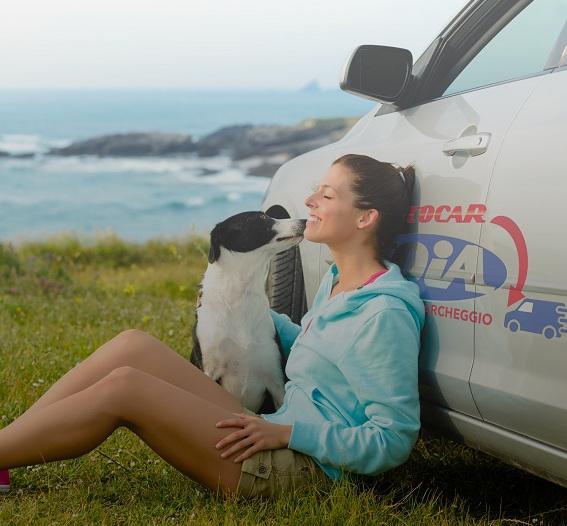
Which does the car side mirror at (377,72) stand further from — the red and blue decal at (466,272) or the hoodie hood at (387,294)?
the hoodie hood at (387,294)

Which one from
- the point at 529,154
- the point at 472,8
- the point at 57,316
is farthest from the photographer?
the point at 57,316

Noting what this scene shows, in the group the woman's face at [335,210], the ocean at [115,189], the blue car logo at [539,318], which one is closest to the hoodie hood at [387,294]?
the woman's face at [335,210]

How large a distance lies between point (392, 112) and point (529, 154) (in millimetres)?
1004

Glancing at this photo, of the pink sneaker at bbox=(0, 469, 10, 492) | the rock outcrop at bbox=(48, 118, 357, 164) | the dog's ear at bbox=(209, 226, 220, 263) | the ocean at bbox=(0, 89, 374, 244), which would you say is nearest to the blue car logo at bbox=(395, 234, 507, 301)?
the dog's ear at bbox=(209, 226, 220, 263)

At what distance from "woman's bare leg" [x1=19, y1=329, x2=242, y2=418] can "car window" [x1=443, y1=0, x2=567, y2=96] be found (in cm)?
127

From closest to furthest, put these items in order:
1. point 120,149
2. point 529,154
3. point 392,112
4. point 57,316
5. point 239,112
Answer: point 529,154 < point 392,112 < point 57,316 < point 120,149 < point 239,112

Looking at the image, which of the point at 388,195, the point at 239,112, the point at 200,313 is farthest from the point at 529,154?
the point at 239,112

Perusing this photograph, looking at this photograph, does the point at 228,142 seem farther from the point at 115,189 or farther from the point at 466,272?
the point at 466,272

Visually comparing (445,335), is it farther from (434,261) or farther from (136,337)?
(136,337)

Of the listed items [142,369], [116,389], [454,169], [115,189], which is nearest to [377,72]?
[454,169]

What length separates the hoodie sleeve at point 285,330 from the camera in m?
3.66

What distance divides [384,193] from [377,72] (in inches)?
22.4

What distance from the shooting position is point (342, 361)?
291 cm

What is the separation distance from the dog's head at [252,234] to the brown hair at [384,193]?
0.43 metres
